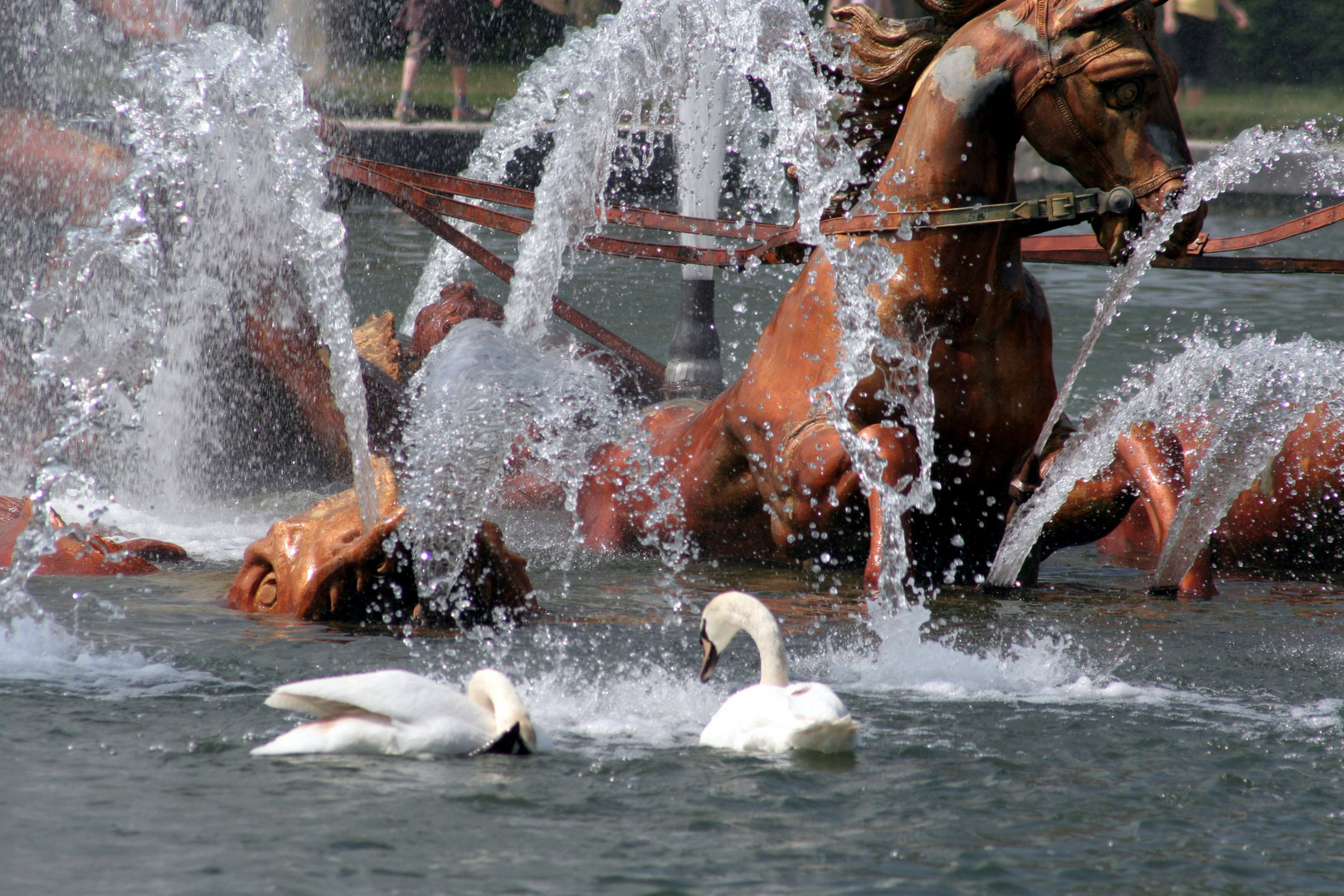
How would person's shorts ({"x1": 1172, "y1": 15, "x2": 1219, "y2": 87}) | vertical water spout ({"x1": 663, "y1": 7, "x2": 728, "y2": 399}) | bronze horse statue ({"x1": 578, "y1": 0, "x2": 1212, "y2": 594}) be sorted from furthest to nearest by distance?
person's shorts ({"x1": 1172, "y1": 15, "x2": 1219, "y2": 87}), vertical water spout ({"x1": 663, "y1": 7, "x2": 728, "y2": 399}), bronze horse statue ({"x1": 578, "y1": 0, "x2": 1212, "y2": 594})

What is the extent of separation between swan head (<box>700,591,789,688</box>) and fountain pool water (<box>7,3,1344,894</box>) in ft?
0.53

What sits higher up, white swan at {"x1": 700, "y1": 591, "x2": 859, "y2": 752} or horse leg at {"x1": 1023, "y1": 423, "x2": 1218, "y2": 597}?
horse leg at {"x1": 1023, "y1": 423, "x2": 1218, "y2": 597}

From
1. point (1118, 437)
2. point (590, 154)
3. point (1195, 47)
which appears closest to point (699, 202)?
point (590, 154)

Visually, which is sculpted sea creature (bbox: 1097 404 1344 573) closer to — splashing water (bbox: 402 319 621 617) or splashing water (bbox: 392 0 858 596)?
splashing water (bbox: 392 0 858 596)

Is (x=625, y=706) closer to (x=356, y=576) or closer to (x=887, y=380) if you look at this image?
(x=356, y=576)

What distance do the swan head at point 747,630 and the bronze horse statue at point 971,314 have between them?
1.22m

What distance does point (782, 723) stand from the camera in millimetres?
3270

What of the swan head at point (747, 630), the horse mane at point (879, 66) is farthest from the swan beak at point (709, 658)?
the horse mane at point (879, 66)

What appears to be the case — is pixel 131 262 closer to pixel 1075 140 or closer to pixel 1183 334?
pixel 1075 140

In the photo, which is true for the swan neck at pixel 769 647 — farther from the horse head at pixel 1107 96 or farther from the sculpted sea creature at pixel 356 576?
the horse head at pixel 1107 96

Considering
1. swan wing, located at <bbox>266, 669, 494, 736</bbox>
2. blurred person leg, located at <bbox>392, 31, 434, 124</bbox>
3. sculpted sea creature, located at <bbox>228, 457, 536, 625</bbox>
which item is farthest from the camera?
blurred person leg, located at <bbox>392, 31, 434, 124</bbox>

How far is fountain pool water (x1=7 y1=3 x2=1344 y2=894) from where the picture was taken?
8.95ft

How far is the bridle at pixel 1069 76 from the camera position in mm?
4684

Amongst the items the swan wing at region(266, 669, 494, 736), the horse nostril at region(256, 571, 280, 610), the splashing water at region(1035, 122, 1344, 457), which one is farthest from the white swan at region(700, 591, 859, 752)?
the splashing water at region(1035, 122, 1344, 457)
